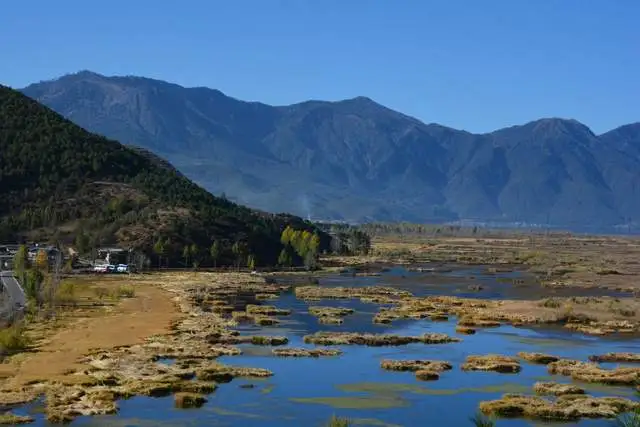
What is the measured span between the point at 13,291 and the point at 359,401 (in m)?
66.3

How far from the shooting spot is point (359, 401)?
55.5 m

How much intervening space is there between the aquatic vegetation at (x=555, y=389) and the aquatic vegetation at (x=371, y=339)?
73.1ft

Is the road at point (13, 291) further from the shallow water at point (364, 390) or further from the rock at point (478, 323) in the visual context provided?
the rock at point (478, 323)

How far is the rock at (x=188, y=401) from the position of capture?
52.9 m

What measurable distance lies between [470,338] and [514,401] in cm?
3071

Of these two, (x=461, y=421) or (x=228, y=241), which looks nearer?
(x=461, y=421)

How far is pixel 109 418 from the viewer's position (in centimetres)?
4953

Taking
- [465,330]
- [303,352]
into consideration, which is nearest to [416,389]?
[303,352]

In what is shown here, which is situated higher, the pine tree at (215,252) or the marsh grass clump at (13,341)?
the pine tree at (215,252)

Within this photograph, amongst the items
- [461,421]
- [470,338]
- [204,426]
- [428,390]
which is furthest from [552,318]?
[204,426]

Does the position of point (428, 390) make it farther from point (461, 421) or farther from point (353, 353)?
point (353, 353)

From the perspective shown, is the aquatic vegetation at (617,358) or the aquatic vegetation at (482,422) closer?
the aquatic vegetation at (482,422)

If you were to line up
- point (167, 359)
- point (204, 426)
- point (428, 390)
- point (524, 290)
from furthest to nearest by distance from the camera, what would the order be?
point (524, 290), point (167, 359), point (428, 390), point (204, 426)

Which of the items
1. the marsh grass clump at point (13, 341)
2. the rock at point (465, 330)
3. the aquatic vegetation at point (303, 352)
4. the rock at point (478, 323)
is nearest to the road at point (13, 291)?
the marsh grass clump at point (13, 341)
